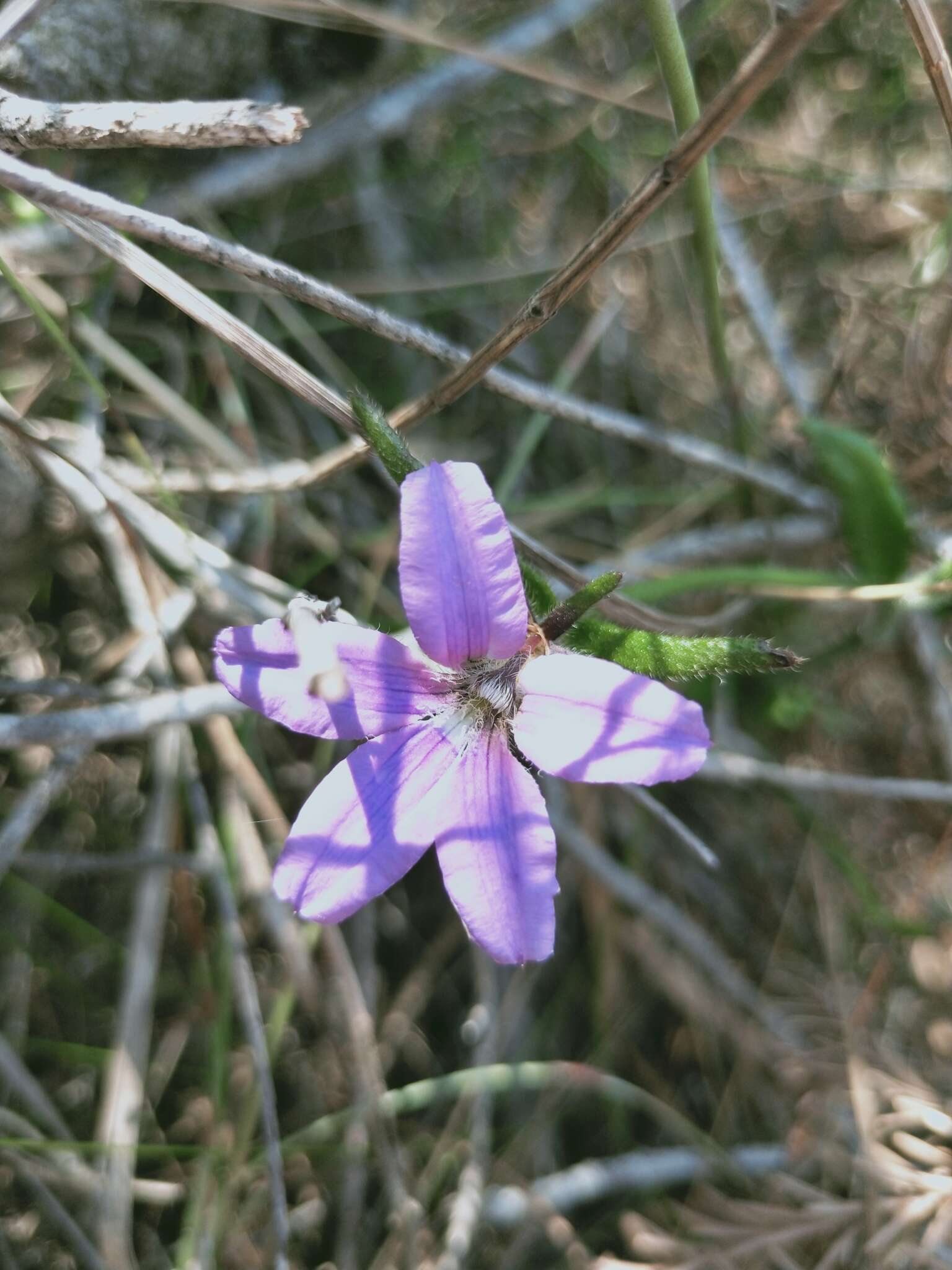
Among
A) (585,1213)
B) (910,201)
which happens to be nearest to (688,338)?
(910,201)

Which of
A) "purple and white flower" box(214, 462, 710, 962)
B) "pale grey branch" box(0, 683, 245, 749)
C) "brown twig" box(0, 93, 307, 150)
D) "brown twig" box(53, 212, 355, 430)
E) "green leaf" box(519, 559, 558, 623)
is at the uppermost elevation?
"brown twig" box(0, 93, 307, 150)

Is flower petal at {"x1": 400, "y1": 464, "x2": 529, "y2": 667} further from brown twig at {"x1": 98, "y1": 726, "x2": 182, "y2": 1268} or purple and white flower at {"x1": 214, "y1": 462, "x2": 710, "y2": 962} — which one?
brown twig at {"x1": 98, "y1": 726, "x2": 182, "y2": 1268}

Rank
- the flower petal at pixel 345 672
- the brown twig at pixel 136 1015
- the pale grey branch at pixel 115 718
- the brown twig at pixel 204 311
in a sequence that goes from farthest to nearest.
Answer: the brown twig at pixel 136 1015 → the pale grey branch at pixel 115 718 → the brown twig at pixel 204 311 → the flower petal at pixel 345 672

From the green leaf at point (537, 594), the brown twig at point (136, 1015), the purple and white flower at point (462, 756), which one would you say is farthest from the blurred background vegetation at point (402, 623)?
the purple and white flower at point (462, 756)

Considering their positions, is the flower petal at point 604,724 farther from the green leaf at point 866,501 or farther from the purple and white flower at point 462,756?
the green leaf at point 866,501

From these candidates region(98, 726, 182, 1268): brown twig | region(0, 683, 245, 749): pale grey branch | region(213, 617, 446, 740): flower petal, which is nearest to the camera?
region(213, 617, 446, 740): flower petal

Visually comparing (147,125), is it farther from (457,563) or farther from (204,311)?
(457,563)

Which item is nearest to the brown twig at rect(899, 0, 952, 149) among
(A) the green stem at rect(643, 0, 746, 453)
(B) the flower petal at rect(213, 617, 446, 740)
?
(A) the green stem at rect(643, 0, 746, 453)

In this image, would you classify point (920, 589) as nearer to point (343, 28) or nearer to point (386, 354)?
point (386, 354)
